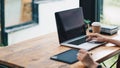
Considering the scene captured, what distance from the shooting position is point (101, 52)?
2.01 meters

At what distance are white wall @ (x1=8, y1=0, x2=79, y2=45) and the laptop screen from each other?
1.23 m

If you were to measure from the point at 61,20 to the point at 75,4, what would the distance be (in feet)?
6.27

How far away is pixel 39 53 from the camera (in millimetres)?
1960

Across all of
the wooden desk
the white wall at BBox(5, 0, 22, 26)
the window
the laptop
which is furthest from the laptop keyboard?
the window

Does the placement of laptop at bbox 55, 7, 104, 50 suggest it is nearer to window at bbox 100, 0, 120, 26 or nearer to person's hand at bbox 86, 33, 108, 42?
person's hand at bbox 86, 33, 108, 42

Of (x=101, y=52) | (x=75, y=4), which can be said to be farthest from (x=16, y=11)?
(x=101, y=52)

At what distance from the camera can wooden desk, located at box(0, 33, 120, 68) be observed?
171cm

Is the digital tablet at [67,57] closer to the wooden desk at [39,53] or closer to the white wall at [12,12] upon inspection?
the wooden desk at [39,53]

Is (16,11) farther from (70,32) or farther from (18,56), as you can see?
(18,56)

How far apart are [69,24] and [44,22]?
1537 millimetres

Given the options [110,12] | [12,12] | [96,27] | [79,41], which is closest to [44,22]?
[12,12]

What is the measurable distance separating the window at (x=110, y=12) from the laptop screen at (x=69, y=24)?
1319 millimetres

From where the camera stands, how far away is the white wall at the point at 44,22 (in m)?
3.42

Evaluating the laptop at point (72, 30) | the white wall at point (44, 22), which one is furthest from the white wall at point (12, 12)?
the laptop at point (72, 30)
